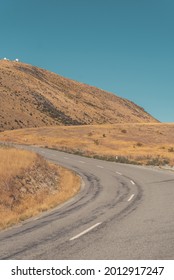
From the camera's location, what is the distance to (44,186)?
26.5m

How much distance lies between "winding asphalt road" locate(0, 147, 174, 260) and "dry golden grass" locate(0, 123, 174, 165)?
40.8 m

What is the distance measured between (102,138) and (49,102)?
2258 inches

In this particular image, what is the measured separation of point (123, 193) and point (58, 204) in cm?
368

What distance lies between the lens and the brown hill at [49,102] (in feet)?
366

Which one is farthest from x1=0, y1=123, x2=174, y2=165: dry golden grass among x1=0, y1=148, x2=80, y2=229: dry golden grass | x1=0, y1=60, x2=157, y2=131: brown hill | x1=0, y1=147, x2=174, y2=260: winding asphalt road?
x1=0, y1=147, x2=174, y2=260: winding asphalt road

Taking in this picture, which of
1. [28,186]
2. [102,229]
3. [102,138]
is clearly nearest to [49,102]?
[102,138]

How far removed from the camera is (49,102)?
5153 inches

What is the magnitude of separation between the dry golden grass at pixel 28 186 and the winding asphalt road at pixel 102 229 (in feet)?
3.58

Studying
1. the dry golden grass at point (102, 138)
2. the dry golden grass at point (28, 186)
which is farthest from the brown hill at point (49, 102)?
the dry golden grass at point (28, 186)

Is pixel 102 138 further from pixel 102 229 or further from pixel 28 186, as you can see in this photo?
pixel 102 229

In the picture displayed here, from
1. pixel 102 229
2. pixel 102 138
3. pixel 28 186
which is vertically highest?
pixel 102 138

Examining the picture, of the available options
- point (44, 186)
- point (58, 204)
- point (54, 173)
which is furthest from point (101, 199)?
point (54, 173)
